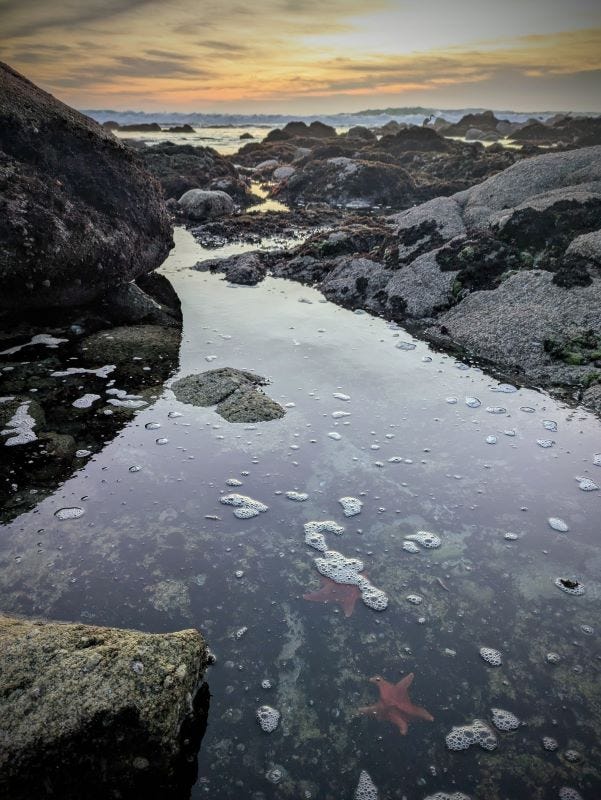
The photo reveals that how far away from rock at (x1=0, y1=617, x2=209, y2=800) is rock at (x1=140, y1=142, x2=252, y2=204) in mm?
25023

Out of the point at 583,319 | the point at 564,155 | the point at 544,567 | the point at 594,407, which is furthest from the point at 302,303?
the point at 564,155

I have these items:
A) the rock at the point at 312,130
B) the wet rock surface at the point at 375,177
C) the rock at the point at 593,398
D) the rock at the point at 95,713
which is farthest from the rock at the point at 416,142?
the rock at the point at 95,713

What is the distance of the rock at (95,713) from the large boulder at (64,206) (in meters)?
7.85

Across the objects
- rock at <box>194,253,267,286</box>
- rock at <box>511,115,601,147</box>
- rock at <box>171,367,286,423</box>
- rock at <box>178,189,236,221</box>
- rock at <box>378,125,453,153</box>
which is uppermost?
rock at <box>511,115,601,147</box>

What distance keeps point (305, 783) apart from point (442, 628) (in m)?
1.67

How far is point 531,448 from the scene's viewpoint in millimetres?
6715

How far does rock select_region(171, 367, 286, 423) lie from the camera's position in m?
7.29

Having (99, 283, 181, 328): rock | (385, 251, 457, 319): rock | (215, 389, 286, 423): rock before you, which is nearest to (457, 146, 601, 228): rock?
(385, 251, 457, 319): rock

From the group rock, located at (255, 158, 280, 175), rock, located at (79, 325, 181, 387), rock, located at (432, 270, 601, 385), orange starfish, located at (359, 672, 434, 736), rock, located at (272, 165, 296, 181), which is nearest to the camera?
orange starfish, located at (359, 672, 434, 736)

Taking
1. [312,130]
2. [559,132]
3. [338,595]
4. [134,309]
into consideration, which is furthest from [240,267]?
[312,130]

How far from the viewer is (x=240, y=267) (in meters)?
14.4

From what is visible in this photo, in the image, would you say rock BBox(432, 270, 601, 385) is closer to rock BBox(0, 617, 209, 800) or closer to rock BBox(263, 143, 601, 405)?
rock BBox(263, 143, 601, 405)

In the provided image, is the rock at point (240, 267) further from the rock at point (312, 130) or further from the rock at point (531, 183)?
the rock at point (312, 130)

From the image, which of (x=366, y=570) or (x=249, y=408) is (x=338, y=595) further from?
(x=249, y=408)
